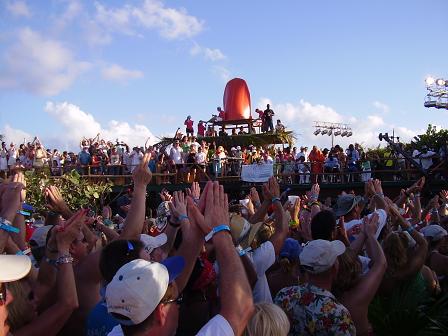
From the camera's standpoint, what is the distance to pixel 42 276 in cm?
338

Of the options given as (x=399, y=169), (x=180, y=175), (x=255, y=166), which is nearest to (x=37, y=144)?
(x=180, y=175)

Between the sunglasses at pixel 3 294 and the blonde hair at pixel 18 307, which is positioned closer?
the sunglasses at pixel 3 294

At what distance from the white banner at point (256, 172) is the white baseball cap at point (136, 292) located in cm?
1760

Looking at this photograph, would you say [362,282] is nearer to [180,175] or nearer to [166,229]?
[166,229]

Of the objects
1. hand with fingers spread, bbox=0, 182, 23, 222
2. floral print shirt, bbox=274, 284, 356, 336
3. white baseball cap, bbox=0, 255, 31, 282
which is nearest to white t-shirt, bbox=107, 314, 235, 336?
white baseball cap, bbox=0, 255, 31, 282

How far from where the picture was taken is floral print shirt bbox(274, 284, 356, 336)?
3199mm

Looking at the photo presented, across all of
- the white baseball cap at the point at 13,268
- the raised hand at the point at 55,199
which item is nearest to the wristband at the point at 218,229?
the white baseball cap at the point at 13,268

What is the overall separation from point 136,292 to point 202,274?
1589 millimetres

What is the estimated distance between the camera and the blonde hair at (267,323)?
2.56 meters

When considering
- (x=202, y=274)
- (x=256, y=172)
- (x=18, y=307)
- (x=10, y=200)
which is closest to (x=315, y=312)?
(x=202, y=274)

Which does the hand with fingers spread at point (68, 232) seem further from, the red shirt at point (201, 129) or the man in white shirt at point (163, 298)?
the red shirt at point (201, 129)

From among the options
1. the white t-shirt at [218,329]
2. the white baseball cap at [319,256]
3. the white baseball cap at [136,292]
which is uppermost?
the white baseball cap at [136,292]

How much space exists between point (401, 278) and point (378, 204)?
123 centimetres

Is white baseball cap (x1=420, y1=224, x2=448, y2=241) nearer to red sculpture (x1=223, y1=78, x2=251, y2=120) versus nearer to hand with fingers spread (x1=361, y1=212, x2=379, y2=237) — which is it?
hand with fingers spread (x1=361, y1=212, x2=379, y2=237)
